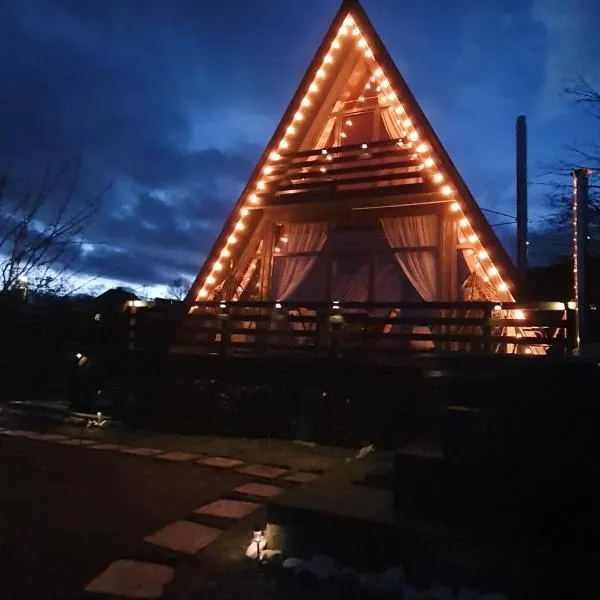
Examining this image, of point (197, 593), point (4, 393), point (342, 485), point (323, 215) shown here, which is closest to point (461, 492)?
point (342, 485)

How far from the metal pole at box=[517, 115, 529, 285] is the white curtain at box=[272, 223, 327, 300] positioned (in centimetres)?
472

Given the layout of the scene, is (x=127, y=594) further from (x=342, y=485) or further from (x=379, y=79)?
(x=379, y=79)

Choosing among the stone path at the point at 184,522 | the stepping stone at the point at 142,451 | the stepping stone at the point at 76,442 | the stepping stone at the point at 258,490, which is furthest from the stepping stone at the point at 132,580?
the stepping stone at the point at 76,442

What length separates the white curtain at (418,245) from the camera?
36.8 ft

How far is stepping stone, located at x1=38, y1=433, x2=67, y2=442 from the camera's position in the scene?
9.02 metres

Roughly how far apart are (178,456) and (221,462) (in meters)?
0.72

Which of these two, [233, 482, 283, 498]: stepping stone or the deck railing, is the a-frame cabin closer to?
the deck railing

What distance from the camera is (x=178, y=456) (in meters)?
7.99

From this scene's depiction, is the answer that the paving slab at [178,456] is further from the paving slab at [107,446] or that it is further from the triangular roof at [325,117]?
the triangular roof at [325,117]

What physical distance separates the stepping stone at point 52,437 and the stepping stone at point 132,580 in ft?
18.0

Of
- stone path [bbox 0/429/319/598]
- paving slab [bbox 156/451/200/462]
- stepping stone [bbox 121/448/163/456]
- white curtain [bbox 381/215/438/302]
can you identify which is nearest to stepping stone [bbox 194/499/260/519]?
stone path [bbox 0/429/319/598]

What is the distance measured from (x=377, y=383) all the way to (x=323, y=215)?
4427 millimetres

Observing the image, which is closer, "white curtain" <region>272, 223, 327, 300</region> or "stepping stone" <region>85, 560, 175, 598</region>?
"stepping stone" <region>85, 560, 175, 598</region>

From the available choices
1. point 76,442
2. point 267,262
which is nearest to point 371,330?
point 267,262
